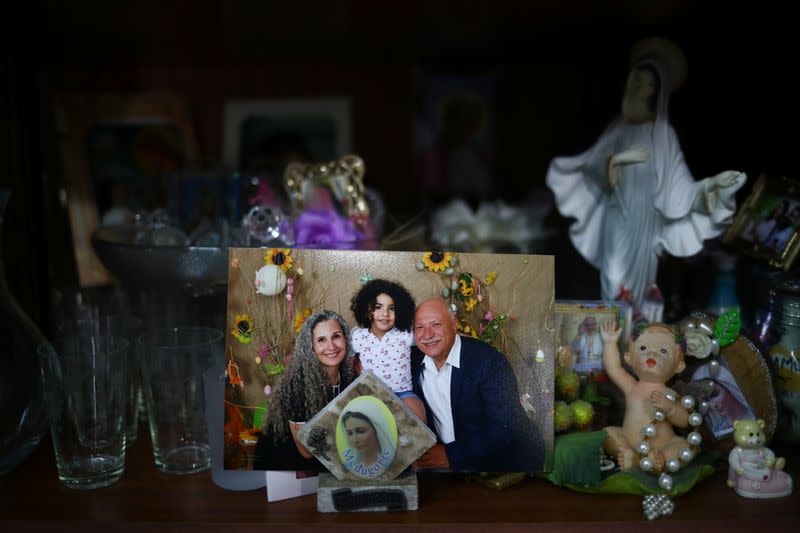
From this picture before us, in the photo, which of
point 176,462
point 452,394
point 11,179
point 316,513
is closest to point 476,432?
point 452,394

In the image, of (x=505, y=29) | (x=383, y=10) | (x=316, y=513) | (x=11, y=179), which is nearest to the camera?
(x=316, y=513)

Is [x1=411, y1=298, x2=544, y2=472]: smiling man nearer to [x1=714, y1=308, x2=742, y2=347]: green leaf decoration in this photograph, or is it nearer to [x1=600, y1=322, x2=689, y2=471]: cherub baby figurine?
[x1=600, y1=322, x2=689, y2=471]: cherub baby figurine

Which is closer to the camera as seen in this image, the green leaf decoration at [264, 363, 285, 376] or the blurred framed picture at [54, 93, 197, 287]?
the green leaf decoration at [264, 363, 285, 376]

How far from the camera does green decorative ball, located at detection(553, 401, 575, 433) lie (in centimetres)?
65

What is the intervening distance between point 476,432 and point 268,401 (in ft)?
0.63

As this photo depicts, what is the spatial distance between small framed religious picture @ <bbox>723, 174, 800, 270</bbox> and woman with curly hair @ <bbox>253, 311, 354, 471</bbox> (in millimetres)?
509

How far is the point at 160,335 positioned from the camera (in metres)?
0.72

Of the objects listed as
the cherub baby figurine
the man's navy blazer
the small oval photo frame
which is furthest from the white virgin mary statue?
the small oval photo frame

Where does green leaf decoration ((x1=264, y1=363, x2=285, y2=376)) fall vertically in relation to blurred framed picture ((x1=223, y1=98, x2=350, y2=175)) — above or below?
below

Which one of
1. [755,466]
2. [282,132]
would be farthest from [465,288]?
[282,132]

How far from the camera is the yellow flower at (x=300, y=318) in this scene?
25.3 inches

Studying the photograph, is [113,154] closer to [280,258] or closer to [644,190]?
[280,258]

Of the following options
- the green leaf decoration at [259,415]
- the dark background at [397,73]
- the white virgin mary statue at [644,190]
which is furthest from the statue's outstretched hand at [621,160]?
the green leaf decoration at [259,415]

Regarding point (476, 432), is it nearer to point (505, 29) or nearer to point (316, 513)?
point (316, 513)
